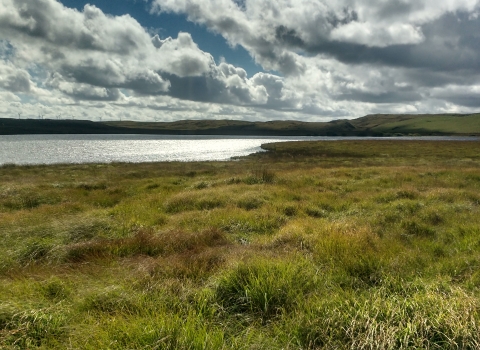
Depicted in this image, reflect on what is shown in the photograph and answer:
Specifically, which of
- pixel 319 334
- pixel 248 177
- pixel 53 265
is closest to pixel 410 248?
pixel 319 334

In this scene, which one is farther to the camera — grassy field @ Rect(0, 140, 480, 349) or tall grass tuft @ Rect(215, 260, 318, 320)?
tall grass tuft @ Rect(215, 260, 318, 320)

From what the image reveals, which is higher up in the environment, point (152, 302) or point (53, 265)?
point (152, 302)

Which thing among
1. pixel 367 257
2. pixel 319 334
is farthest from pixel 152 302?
pixel 367 257

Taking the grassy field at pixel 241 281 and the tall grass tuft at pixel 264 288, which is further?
the tall grass tuft at pixel 264 288

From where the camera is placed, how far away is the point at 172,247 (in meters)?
8.73

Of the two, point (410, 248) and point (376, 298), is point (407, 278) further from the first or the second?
point (410, 248)

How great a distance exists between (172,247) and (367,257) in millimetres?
5305

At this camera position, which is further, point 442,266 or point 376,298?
point 442,266

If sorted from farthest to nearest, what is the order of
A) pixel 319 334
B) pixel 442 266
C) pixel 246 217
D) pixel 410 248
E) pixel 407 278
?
1. pixel 246 217
2. pixel 410 248
3. pixel 442 266
4. pixel 407 278
5. pixel 319 334

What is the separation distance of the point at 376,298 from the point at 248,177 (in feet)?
58.9

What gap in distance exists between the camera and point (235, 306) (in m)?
5.29

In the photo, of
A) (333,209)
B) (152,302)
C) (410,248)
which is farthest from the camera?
(333,209)

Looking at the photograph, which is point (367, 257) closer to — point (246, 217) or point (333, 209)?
point (246, 217)

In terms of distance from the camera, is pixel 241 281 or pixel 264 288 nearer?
pixel 264 288
